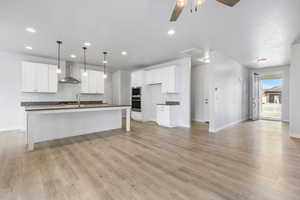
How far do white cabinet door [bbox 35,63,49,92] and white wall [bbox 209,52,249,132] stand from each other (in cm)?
592

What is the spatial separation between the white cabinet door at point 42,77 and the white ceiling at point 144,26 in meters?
0.56

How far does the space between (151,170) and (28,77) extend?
533 cm

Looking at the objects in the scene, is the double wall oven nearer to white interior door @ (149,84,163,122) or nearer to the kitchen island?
white interior door @ (149,84,163,122)

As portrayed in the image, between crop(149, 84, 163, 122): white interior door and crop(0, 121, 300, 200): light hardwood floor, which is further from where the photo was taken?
crop(149, 84, 163, 122): white interior door

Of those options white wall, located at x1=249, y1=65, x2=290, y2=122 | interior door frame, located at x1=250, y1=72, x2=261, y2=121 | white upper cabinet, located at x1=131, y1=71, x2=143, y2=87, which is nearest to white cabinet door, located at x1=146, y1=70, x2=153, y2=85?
white upper cabinet, located at x1=131, y1=71, x2=143, y2=87

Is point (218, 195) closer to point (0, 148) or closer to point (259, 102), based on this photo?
point (0, 148)

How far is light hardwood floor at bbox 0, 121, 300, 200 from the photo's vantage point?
5.33 ft

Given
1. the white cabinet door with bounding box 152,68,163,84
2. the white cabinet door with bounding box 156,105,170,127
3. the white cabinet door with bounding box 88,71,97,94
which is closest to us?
the white cabinet door with bounding box 156,105,170,127

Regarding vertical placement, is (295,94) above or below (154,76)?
below

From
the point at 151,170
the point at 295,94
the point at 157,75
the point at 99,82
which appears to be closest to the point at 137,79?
the point at 157,75

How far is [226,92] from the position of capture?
5.25m

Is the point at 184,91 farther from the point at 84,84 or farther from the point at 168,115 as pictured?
the point at 84,84

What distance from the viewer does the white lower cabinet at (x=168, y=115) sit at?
5.25 metres

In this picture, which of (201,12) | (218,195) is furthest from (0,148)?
(201,12)
